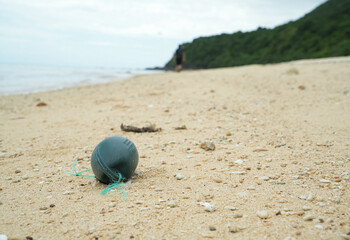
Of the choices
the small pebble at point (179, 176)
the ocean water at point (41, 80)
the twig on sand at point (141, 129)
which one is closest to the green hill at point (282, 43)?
the ocean water at point (41, 80)

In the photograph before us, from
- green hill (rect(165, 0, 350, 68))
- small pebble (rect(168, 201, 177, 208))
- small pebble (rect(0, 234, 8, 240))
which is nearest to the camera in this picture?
small pebble (rect(0, 234, 8, 240))

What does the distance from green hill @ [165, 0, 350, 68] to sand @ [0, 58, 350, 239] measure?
22130 mm

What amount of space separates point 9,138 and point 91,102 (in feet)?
12.6

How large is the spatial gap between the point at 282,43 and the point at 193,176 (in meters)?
35.5

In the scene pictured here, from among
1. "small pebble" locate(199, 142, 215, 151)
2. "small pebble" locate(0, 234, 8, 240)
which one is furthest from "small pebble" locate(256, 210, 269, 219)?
"small pebble" locate(0, 234, 8, 240)

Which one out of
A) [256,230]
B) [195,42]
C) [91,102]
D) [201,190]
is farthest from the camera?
[195,42]

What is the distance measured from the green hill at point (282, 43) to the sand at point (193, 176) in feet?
72.6

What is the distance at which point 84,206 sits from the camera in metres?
2.67

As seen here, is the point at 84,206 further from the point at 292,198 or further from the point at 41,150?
the point at 41,150

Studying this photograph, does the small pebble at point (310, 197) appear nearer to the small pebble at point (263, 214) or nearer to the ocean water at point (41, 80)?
the small pebble at point (263, 214)

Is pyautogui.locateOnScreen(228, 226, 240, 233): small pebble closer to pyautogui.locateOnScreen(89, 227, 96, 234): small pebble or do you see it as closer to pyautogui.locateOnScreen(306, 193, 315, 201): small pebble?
pyautogui.locateOnScreen(306, 193, 315, 201): small pebble

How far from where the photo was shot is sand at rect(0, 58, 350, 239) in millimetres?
2291

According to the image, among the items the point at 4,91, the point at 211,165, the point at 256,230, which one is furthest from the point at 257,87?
the point at 4,91

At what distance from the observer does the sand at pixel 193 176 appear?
7.52 ft
